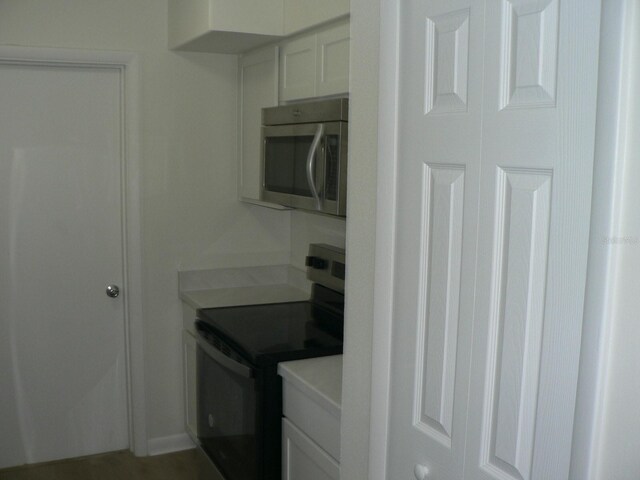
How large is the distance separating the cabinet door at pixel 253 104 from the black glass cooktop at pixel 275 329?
588mm

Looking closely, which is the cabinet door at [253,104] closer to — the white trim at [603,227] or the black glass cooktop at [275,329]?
the black glass cooktop at [275,329]

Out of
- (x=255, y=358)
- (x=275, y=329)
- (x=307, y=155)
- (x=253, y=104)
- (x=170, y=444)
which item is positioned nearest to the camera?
(x=255, y=358)

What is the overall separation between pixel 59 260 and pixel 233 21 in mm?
1449

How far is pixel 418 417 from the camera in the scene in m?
1.65

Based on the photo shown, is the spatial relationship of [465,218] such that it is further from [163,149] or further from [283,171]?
[163,149]

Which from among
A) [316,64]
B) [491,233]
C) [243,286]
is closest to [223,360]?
[243,286]

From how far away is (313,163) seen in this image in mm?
2686

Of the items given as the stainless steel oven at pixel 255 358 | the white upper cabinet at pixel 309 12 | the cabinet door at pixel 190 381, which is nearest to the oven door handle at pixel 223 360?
the stainless steel oven at pixel 255 358

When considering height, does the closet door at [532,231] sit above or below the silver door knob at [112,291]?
above

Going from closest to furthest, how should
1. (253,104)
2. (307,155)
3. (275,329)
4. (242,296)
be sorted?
(307,155) < (275,329) < (253,104) < (242,296)

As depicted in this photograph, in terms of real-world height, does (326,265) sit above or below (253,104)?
below

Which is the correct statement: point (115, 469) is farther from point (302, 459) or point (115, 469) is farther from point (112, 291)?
point (302, 459)

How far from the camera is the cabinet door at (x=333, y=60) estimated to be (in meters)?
2.62

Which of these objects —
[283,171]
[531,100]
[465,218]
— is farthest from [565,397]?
[283,171]
